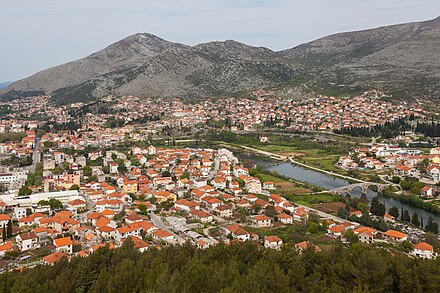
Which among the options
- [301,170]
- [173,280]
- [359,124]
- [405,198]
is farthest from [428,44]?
[173,280]

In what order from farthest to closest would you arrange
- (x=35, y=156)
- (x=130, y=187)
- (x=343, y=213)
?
(x=35, y=156) → (x=130, y=187) → (x=343, y=213)

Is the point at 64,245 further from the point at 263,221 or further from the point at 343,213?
the point at 343,213

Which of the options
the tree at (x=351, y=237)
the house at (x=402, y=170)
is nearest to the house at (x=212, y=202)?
the tree at (x=351, y=237)

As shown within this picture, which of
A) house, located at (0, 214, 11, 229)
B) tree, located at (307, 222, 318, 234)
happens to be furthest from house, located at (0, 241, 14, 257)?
tree, located at (307, 222, 318, 234)

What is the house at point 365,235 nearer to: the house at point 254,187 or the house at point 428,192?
the house at point 254,187

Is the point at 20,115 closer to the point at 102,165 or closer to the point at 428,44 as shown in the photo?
the point at 102,165

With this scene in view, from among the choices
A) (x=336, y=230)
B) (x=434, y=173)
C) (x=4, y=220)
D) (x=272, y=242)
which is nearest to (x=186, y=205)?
(x=272, y=242)
